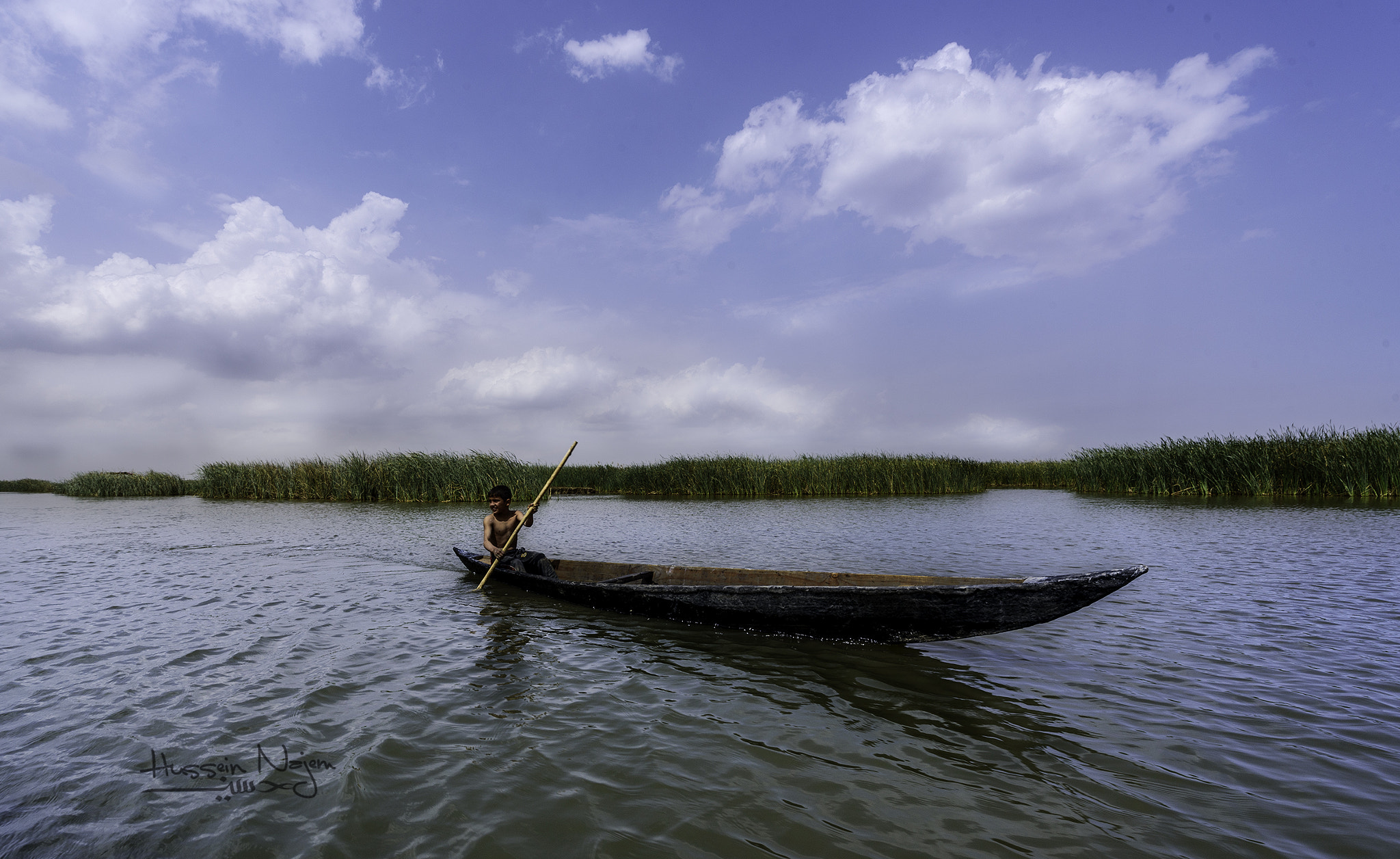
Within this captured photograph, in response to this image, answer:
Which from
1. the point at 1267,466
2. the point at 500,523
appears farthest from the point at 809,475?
the point at 500,523

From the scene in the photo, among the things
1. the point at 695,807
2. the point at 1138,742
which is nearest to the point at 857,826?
the point at 695,807

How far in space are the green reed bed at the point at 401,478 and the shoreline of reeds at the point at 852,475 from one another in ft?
0.15

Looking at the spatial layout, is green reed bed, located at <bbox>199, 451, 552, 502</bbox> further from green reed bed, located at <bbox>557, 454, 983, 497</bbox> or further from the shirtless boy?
the shirtless boy

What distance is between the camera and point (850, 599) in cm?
528

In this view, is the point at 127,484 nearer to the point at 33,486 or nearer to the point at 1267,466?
the point at 33,486

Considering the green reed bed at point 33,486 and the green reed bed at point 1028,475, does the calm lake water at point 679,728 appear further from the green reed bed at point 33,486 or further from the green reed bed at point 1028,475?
the green reed bed at point 33,486

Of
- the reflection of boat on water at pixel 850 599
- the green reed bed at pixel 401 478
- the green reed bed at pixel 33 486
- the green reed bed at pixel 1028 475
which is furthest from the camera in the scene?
the green reed bed at pixel 33 486

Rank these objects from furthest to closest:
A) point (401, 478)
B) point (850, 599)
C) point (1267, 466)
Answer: point (401, 478) → point (1267, 466) → point (850, 599)

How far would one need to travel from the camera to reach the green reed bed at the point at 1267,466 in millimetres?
18797
